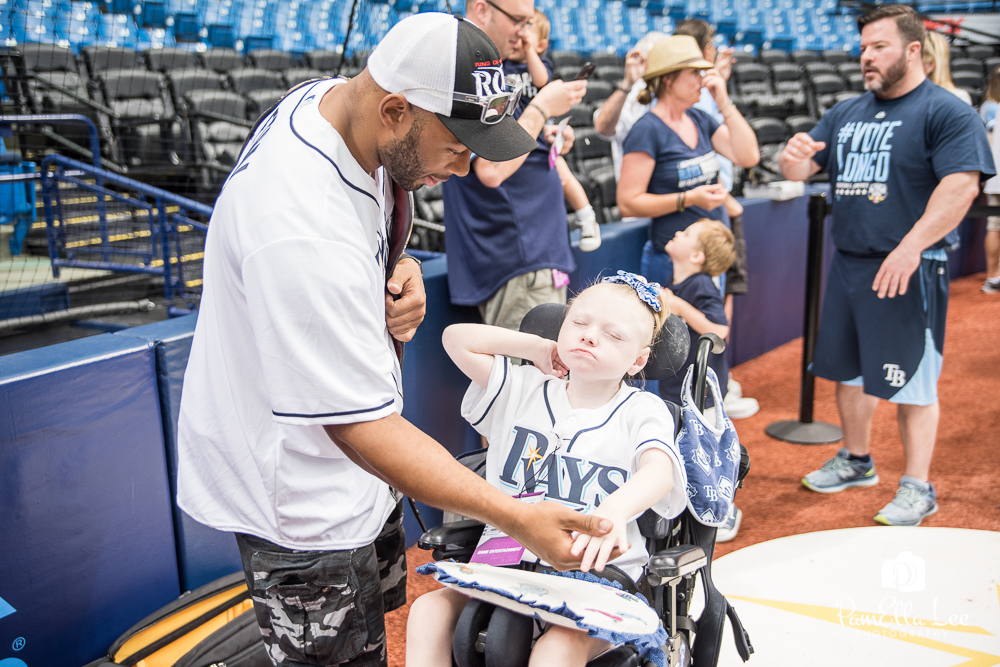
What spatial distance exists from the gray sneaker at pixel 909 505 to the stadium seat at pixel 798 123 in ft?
20.1

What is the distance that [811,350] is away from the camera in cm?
388

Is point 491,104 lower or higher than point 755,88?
lower

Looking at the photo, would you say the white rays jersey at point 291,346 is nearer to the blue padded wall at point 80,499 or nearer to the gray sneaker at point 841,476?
the blue padded wall at point 80,499

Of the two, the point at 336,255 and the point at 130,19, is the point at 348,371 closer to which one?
the point at 336,255

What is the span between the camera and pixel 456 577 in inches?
56.6

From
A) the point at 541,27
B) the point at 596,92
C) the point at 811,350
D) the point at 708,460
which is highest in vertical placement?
the point at 596,92

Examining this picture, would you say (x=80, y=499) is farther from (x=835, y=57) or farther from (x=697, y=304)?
(x=835, y=57)

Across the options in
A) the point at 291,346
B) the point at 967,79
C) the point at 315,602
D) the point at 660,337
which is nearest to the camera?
the point at 291,346

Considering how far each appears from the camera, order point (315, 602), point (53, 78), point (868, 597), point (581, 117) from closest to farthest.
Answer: point (315, 602) → point (868, 597) → point (53, 78) → point (581, 117)

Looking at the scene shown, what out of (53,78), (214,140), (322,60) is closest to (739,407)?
(214,140)

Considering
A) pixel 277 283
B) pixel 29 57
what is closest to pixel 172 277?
pixel 29 57

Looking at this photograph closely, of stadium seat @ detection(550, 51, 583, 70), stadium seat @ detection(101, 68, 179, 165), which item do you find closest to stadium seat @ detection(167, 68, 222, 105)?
stadium seat @ detection(101, 68, 179, 165)

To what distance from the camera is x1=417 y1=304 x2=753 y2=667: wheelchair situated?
148 centimetres

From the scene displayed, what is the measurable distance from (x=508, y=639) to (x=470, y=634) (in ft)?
0.27
